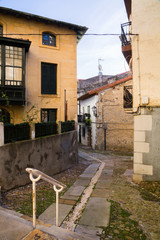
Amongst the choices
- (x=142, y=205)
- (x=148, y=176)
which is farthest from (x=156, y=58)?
(x=142, y=205)

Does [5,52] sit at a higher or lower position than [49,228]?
higher

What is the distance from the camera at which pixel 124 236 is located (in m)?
4.02

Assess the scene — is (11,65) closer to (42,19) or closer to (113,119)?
(42,19)

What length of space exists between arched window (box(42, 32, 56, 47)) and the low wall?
6477 mm

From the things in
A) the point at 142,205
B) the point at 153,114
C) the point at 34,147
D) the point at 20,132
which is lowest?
the point at 142,205

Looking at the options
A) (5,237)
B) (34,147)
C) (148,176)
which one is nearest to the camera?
(5,237)

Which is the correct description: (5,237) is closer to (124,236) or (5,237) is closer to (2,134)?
(124,236)

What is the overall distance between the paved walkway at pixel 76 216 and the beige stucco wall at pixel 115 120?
10120 millimetres

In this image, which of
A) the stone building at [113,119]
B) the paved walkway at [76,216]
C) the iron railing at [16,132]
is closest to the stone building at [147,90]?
the paved walkway at [76,216]

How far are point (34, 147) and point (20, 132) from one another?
103 cm

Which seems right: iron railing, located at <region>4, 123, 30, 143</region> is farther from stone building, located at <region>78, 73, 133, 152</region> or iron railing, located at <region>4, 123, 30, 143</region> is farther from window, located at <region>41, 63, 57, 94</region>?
stone building, located at <region>78, 73, 133, 152</region>

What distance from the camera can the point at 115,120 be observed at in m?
19.2

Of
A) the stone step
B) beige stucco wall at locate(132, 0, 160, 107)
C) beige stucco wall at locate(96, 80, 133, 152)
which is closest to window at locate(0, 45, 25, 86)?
beige stucco wall at locate(132, 0, 160, 107)

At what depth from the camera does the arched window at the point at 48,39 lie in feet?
41.8
